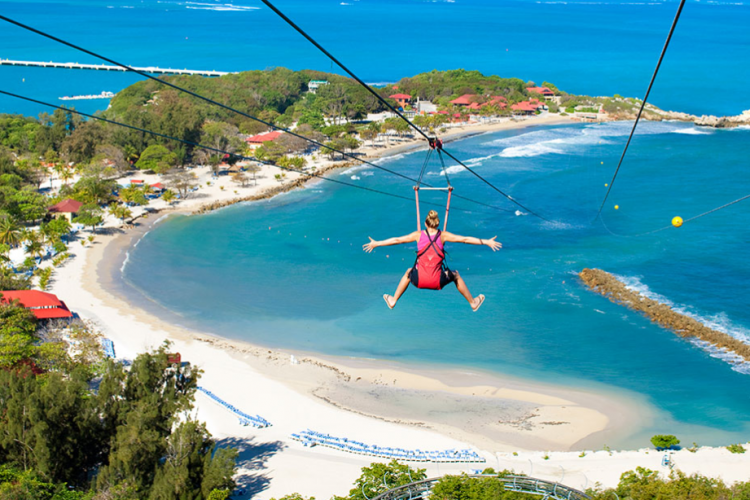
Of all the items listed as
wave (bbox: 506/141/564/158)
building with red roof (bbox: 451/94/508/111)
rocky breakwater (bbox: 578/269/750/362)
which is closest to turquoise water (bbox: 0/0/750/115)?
building with red roof (bbox: 451/94/508/111)

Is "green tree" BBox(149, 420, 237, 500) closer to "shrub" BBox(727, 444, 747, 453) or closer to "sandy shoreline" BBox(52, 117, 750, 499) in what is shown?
"sandy shoreline" BBox(52, 117, 750, 499)

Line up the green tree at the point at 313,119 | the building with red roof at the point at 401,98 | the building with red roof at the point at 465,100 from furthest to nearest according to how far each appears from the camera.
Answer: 1. the building with red roof at the point at 401,98
2. the building with red roof at the point at 465,100
3. the green tree at the point at 313,119

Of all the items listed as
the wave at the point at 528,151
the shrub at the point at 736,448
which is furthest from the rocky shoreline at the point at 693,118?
the shrub at the point at 736,448

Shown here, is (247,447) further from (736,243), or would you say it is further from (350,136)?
(350,136)

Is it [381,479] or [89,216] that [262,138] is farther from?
[381,479]

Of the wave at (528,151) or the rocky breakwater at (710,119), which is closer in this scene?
the wave at (528,151)

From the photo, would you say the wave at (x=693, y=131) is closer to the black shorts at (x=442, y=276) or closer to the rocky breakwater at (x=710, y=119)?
the rocky breakwater at (x=710, y=119)
